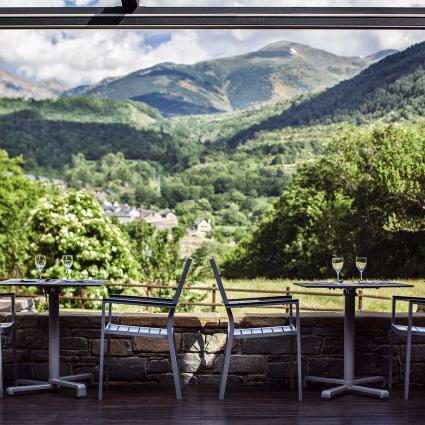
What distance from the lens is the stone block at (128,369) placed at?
4.59 m

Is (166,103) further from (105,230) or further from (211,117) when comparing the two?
(105,230)

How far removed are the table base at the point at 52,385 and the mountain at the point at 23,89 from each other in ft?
44.3

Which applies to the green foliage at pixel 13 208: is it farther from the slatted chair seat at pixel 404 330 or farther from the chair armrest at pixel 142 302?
the slatted chair seat at pixel 404 330

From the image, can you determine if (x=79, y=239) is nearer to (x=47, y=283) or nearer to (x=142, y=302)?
(x=47, y=283)

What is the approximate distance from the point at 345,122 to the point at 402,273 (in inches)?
134

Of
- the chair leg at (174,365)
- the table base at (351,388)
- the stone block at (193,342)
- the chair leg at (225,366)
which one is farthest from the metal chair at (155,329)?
the table base at (351,388)

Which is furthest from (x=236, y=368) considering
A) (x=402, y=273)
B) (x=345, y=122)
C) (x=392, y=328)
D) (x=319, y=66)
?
(x=319, y=66)

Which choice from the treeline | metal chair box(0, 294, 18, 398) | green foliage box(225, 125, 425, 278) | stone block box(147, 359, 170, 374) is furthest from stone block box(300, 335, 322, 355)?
the treeline

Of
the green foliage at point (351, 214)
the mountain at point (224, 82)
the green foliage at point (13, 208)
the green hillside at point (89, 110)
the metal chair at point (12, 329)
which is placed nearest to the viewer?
the metal chair at point (12, 329)

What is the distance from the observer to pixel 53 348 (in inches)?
171

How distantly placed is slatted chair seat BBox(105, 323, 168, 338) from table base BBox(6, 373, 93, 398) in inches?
14.0

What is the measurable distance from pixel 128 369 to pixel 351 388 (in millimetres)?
1291

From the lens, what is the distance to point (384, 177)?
13445mm

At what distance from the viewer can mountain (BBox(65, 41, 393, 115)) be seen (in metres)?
16.5
